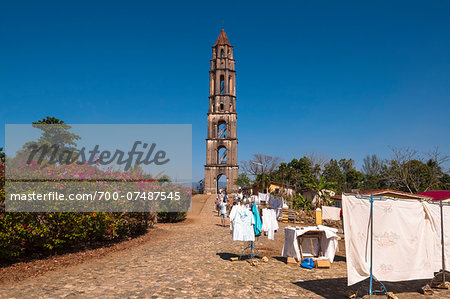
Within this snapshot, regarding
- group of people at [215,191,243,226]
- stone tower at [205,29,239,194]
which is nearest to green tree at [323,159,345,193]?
stone tower at [205,29,239,194]

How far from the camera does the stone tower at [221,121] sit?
50.4 metres

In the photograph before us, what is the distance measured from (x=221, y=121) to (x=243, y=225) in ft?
146

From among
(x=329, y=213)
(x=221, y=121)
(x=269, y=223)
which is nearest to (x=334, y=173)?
(x=221, y=121)

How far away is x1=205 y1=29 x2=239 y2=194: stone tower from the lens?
50438mm

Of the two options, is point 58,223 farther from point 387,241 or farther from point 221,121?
point 221,121

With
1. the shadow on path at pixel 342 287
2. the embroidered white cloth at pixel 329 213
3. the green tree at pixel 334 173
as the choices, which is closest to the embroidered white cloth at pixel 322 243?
the shadow on path at pixel 342 287

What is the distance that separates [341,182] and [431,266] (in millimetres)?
58693

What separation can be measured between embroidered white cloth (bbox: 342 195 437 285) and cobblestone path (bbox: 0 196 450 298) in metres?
0.86

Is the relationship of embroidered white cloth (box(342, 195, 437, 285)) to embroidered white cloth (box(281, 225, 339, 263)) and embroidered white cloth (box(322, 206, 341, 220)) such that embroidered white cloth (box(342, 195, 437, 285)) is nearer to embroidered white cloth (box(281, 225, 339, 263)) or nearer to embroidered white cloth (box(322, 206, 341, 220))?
embroidered white cloth (box(281, 225, 339, 263))

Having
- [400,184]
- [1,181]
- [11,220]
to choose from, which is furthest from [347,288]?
[400,184]

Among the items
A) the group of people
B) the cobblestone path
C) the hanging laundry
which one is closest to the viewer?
the cobblestone path

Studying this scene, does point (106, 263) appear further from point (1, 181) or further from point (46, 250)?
point (1, 181)

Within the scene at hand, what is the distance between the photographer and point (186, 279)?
7152 millimetres

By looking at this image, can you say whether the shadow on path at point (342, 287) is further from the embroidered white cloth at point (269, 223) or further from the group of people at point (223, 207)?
the group of people at point (223, 207)
